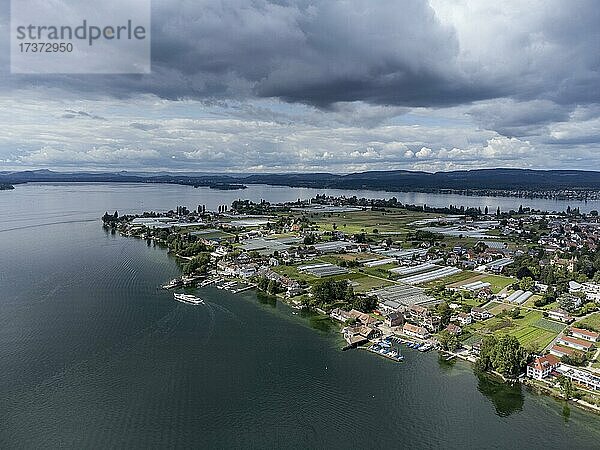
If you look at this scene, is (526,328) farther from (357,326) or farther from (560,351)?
(357,326)

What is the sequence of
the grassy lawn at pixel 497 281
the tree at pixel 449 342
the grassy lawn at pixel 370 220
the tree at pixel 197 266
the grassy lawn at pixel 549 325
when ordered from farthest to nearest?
the grassy lawn at pixel 370 220
the tree at pixel 197 266
the grassy lawn at pixel 497 281
the grassy lawn at pixel 549 325
the tree at pixel 449 342

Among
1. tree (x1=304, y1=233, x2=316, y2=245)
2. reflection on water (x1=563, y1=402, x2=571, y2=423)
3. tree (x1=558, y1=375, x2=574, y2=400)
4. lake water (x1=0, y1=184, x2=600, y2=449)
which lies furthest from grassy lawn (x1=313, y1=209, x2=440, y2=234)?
reflection on water (x1=563, y1=402, x2=571, y2=423)

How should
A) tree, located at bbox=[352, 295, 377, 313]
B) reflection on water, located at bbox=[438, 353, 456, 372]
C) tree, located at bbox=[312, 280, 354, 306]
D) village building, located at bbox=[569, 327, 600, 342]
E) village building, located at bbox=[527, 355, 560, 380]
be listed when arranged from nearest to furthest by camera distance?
village building, located at bbox=[527, 355, 560, 380], reflection on water, located at bbox=[438, 353, 456, 372], village building, located at bbox=[569, 327, 600, 342], tree, located at bbox=[352, 295, 377, 313], tree, located at bbox=[312, 280, 354, 306]

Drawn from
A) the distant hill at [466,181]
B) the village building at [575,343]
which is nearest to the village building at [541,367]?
the village building at [575,343]

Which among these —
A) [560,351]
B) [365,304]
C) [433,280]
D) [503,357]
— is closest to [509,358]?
[503,357]

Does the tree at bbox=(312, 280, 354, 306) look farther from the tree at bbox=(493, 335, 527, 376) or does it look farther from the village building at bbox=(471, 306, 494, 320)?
the tree at bbox=(493, 335, 527, 376)

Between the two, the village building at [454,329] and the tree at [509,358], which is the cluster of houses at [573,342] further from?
the village building at [454,329]

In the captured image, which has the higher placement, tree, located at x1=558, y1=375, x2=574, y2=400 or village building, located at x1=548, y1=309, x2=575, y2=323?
village building, located at x1=548, y1=309, x2=575, y2=323
